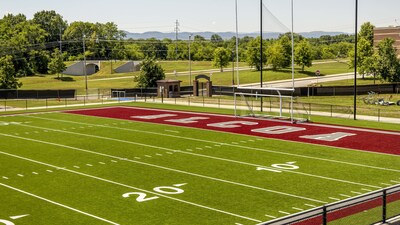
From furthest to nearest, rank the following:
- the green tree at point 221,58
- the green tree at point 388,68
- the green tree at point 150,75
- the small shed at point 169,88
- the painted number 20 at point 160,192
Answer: the green tree at point 221,58
the green tree at point 388,68
the green tree at point 150,75
the small shed at point 169,88
the painted number 20 at point 160,192

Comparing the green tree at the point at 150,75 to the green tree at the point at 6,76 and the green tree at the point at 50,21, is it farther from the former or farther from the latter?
the green tree at the point at 50,21

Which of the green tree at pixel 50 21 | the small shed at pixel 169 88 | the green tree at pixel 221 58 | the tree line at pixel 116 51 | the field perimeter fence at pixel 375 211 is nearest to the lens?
the field perimeter fence at pixel 375 211

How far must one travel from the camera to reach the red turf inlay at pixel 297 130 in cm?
3078

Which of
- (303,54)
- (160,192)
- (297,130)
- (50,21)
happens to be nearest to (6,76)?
(303,54)

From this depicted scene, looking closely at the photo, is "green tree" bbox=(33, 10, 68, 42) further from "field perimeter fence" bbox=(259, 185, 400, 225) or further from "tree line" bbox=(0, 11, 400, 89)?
"field perimeter fence" bbox=(259, 185, 400, 225)

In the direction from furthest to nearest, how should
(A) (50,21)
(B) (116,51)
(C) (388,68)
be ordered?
(A) (50,21), (B) (116,51), (C) (388,68)

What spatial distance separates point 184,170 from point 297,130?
13764 mm

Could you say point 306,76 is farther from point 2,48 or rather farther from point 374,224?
point 374,224

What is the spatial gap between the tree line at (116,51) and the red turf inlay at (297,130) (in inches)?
1379

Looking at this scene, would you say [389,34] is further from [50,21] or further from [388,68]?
[50,21]

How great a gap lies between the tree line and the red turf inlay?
35.0 m

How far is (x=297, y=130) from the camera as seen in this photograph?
3650cm

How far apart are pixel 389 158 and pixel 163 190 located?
11828 mm

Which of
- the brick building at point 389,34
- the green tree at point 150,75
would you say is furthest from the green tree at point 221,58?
the green tree at point 150,75
